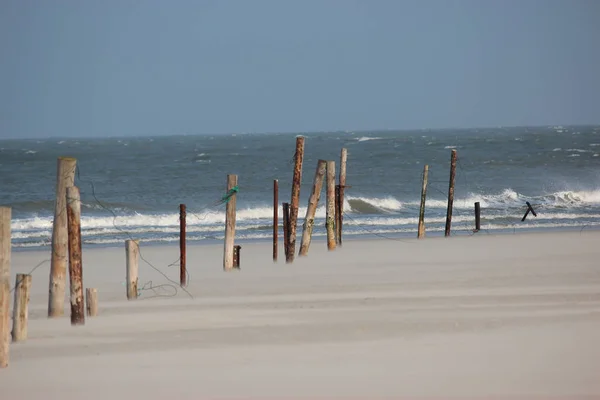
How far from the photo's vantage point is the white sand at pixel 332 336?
304 inches

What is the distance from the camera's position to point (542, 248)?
16875mm

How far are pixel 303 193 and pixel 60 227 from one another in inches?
1196

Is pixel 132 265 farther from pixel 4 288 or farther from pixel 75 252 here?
pixel 4 288

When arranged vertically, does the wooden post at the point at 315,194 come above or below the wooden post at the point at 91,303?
above

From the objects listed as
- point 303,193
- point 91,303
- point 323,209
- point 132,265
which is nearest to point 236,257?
point 132,265

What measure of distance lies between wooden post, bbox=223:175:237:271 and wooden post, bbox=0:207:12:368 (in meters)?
5.22

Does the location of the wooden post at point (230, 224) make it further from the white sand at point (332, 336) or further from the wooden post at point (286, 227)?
the wooden post at point (286, 227)

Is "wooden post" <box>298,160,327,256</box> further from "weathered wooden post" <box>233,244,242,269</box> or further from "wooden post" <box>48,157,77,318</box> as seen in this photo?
"wooden post" <box>48,157,77,318</box>

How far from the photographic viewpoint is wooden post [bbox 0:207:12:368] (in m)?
8.05

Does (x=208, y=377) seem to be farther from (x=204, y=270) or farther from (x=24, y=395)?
(x=204, y=270)

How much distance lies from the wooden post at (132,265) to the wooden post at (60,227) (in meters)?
1.12

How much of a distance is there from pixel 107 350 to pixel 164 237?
13339 mm

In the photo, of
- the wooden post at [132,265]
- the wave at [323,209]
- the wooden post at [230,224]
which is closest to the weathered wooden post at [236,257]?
the wooden post at [230,224]

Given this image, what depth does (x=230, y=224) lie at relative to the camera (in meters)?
14.1
